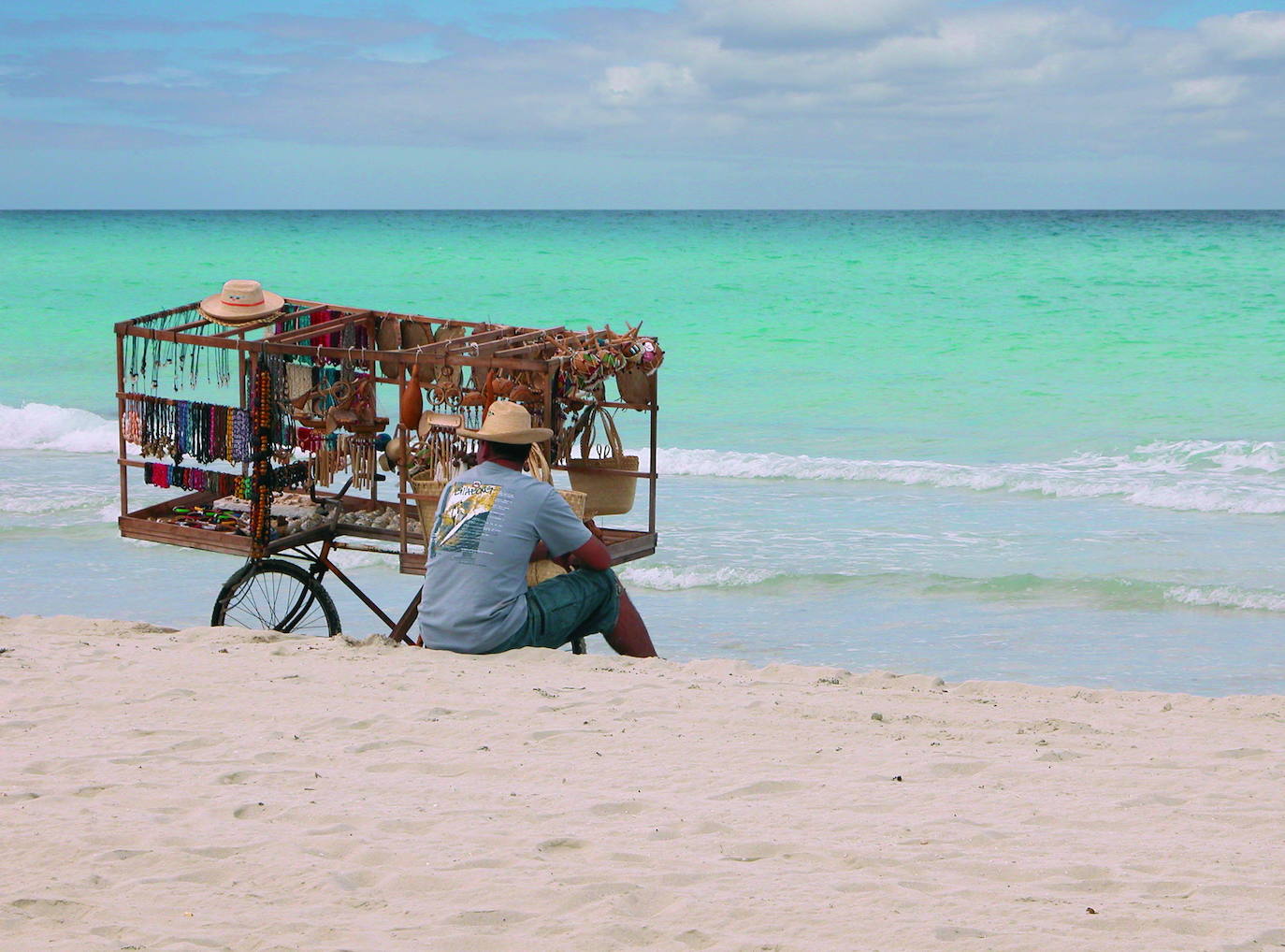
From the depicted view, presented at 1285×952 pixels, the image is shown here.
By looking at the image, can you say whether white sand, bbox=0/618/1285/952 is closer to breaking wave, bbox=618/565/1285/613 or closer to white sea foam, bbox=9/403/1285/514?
breaking wave, bbox=618/565/1285/613

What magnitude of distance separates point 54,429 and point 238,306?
9743 millimetres

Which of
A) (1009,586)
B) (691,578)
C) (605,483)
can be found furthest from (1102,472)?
(605,483)

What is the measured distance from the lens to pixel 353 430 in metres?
6.80

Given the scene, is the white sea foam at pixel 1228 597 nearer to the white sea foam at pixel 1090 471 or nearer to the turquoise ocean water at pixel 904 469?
the turquoise ocean water at pixel 904 469

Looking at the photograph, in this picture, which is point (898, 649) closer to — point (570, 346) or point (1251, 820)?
point (570, 346)

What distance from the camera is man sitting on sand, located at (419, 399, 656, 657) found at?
537cm

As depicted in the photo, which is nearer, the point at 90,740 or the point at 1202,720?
the point at 90,740

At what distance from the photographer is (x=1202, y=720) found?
524 centimetres

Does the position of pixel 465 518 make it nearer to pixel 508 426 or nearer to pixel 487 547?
pixel 487 547

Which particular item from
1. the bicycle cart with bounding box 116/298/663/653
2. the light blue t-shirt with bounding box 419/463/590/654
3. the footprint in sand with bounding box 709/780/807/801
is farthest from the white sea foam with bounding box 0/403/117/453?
the footprint in sand with bounding box 709/780/807/801

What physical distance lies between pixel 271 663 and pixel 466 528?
3.16ft

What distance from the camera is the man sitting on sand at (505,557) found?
17.6 ft

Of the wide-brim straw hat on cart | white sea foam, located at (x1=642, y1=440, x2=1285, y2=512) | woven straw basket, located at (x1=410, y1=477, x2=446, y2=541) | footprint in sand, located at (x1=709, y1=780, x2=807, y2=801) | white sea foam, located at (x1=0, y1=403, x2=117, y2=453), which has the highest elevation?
the wide-brim straw hat on cart

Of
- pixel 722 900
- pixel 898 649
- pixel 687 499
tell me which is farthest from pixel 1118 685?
pixel 687 499
